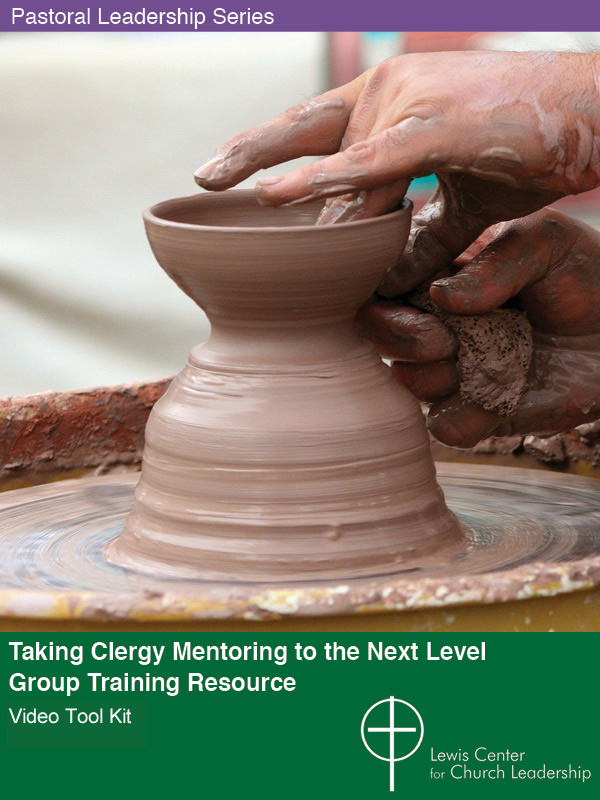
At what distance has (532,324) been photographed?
197 cm

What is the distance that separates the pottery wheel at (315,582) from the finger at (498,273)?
1.07 feet

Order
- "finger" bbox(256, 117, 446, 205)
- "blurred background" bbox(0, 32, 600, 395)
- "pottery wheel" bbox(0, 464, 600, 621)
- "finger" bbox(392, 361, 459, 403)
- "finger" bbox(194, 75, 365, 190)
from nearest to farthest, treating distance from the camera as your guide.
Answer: "pottery wheel" bbox(0, 464, 600, 621)
"finger" bbox(256, 117, 446, 205)
"finger" bbox(194, 75, 365, 190)
"finger" bbox(392, 361, 459, 403)
"blurred background" bbox(0, 32, 600, 395)

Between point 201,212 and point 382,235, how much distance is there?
334mm

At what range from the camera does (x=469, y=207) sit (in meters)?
1.75

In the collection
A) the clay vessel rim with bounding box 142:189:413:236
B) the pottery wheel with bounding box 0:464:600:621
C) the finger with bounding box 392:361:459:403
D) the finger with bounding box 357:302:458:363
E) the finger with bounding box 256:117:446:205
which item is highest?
the finger with bounding box 256:117:446:205

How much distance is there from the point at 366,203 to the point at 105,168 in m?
2.68

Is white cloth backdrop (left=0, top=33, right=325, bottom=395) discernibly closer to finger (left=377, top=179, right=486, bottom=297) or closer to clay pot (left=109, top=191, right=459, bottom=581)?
finger (left=377, top=179, right=486, bottom=297)

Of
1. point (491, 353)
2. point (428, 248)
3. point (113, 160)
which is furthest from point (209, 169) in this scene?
point (113, 160)

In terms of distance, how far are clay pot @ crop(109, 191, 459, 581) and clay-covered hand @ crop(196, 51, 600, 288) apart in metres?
0.07

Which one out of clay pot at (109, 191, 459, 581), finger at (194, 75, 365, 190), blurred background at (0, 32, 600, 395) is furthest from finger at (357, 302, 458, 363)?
blurred background at (0, 32, 600, 395)

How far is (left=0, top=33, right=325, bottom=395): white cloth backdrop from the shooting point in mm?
3947

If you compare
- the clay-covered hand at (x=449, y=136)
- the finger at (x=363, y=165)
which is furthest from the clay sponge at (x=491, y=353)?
the finger at (x=363, y=165)
